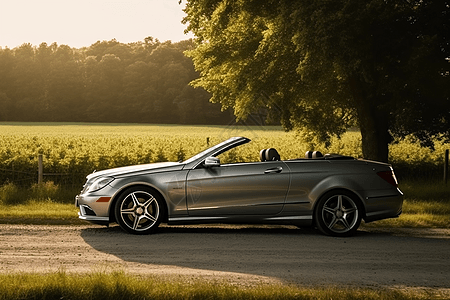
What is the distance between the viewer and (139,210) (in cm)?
962

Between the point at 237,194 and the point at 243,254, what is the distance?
1594 millimetres

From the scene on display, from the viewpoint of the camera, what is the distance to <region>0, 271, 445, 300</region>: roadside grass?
5559mm

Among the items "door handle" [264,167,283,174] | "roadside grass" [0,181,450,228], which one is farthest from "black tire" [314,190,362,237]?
"roadside grass" [0,181,450,228]

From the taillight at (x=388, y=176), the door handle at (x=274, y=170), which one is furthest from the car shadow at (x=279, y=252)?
the door handle at (x=274, y=170)

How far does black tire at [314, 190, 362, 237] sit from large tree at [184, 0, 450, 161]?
6343mm

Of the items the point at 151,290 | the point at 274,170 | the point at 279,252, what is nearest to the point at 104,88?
the point at 274,170

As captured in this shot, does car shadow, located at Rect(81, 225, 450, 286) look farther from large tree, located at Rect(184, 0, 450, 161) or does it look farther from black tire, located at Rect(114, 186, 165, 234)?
large tree, located at Rect(184, 0, 450, 161)

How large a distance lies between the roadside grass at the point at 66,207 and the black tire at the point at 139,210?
195 centimetres

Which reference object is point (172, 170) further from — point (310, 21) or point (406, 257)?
point (310, 21)

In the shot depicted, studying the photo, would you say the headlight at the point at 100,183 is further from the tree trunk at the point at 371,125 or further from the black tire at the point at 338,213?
the tree trunk at the point at 371,125

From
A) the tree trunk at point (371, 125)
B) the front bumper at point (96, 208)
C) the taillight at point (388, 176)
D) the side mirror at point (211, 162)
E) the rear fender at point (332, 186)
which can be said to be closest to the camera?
the side mirror at point (211, 162)

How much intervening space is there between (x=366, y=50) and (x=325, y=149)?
33.1 feet

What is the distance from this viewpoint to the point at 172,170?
9.71 meters

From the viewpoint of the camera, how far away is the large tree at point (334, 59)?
51.6 ft
